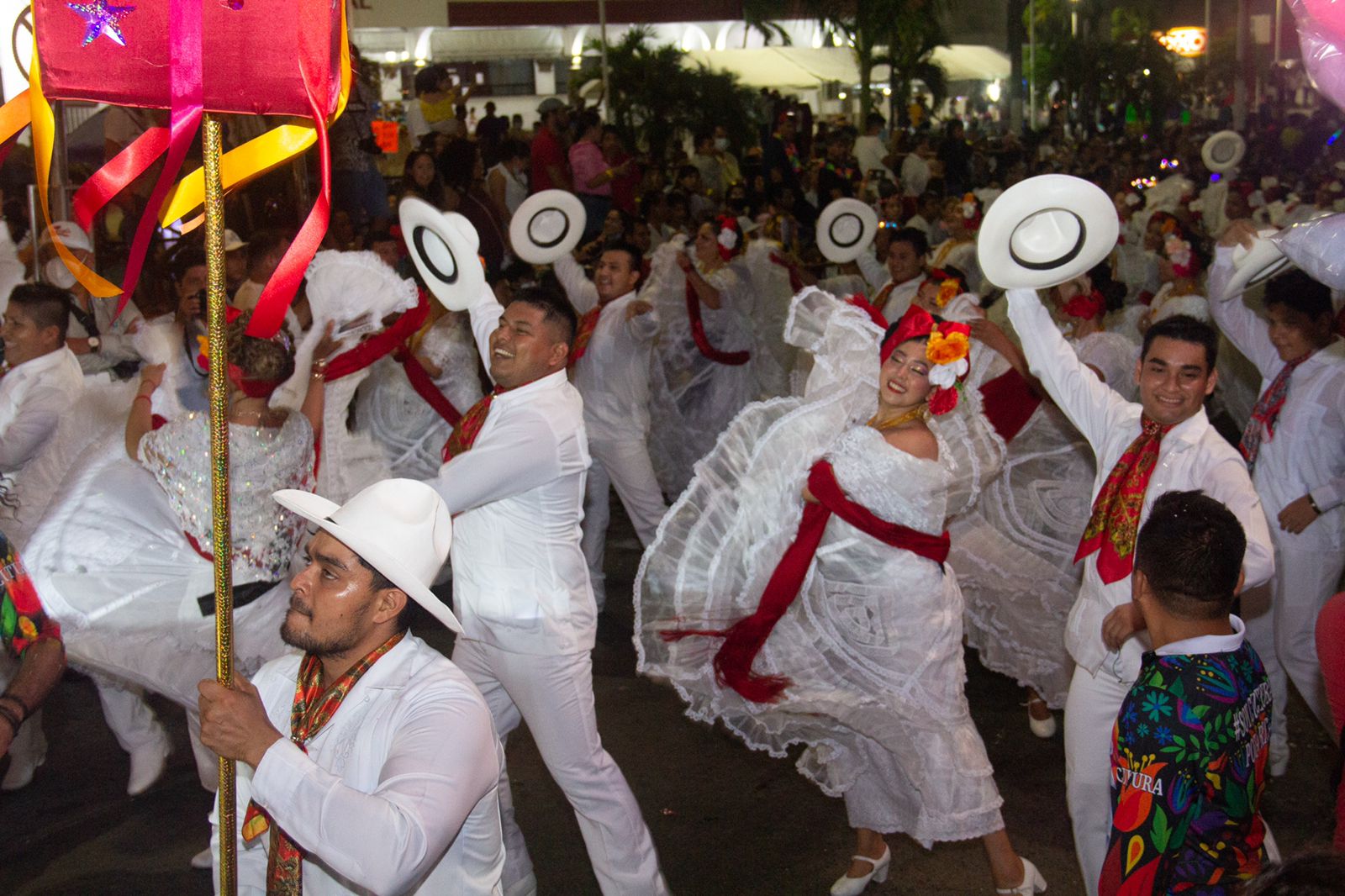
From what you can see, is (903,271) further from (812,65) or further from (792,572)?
(812,65)

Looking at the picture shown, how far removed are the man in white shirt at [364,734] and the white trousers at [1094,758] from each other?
5.94 feet

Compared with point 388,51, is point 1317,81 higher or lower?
lower

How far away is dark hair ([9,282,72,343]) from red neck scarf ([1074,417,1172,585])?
4.02 m

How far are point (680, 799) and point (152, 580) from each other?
6.87 ft

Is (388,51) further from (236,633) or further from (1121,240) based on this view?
(236,633)

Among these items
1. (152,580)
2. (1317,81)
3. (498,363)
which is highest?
(1317,81)

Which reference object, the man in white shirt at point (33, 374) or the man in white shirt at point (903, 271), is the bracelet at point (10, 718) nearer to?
the man in white shirt at point (33, 374)

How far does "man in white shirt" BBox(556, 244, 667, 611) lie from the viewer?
24.4ft

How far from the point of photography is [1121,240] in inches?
486

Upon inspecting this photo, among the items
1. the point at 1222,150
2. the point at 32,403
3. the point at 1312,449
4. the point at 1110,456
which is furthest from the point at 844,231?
the point at 1222,150

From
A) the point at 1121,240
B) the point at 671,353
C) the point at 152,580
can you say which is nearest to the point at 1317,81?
the point at 152,580

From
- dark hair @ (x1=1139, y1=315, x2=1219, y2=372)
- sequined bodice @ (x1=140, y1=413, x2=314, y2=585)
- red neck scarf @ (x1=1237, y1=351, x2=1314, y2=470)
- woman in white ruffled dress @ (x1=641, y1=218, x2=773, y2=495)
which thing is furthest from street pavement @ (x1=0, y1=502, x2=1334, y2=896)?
woman in white ruffled dress @ (x1=641, y1=218, x2=773, y2=495)

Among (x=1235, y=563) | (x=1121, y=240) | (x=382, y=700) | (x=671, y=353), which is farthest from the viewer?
(x=1121, y=240)

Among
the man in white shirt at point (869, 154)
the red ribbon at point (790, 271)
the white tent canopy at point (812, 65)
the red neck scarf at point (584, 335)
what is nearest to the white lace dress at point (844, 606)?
the red neck scarf at point (584, 335)
